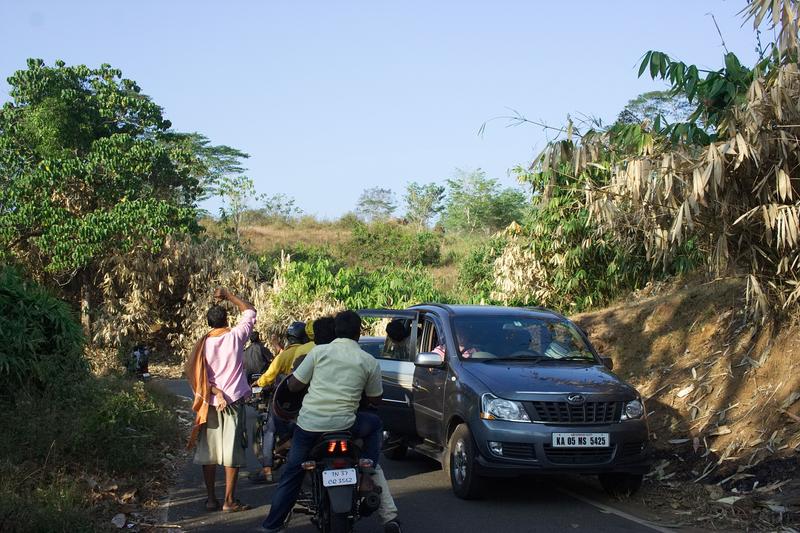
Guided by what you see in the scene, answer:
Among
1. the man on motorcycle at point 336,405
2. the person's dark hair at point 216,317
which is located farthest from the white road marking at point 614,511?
the person's dark hair at point 216,317

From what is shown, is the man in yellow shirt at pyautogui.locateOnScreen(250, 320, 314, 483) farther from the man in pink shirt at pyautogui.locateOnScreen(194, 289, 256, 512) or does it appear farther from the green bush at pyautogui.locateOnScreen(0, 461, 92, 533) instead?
the green bush at pyautogui.locateOnScreen(0, 461, 92, 533)

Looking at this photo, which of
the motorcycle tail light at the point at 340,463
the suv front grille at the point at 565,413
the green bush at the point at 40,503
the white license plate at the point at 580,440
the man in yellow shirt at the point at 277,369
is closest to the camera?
the motorcycle tail light at the point at 340,463

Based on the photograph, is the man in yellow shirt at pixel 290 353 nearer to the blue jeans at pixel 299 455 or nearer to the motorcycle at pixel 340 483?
the blue jeans at pixel 299 455

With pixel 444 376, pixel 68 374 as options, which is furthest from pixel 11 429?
pixel 444 376

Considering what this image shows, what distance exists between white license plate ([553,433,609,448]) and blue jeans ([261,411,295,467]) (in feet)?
9.05

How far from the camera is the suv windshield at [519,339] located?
9.27m

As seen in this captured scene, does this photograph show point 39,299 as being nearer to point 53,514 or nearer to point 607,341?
point 53,514

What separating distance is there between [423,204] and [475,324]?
51265mm

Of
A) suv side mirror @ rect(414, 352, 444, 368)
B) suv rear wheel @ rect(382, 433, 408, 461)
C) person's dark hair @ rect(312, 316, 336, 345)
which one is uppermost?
person's dark hair @ rect(312, 316, 336, 345)

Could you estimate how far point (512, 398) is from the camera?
805cm

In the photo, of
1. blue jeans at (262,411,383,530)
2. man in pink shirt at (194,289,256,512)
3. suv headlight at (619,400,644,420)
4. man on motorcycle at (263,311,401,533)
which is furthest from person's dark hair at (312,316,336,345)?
suv headlight at (619,400,644,420)

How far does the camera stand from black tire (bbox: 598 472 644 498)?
8.52 m

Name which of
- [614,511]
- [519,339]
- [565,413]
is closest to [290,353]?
[519,339]

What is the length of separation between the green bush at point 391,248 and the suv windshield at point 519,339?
34.7 m
